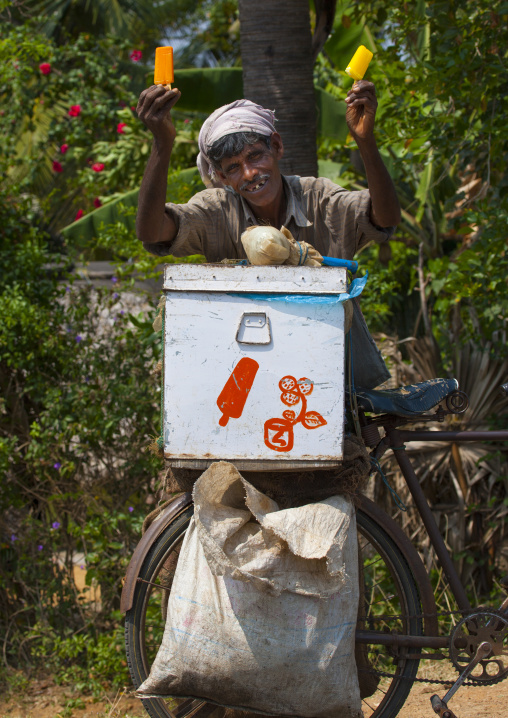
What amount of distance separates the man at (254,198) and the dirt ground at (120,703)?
1.42 m

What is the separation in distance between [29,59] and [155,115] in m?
3.38

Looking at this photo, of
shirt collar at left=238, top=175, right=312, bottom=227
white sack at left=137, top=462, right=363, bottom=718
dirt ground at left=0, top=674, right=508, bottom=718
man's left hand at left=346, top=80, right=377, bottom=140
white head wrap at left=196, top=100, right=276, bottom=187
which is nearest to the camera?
white sack at left=137, top=462, right=363, bottom=718

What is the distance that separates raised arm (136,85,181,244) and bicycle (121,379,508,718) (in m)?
0.86

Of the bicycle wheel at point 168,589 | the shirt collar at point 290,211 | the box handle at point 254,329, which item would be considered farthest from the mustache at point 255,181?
the bicycle wheel at point 168,589

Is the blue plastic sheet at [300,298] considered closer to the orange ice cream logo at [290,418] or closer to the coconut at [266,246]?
the coconut at [266,246]

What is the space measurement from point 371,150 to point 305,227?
0.41 m

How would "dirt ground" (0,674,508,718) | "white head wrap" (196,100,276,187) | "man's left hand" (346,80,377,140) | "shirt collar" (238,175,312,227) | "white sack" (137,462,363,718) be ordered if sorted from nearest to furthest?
"white sack" (137,462,363,718), "man's left hand" (346,80,377,140), "white head wrap" (196,100,276,187), "shirt collar" (238,175,312,227), "dirt ground" (0,674,508,718)

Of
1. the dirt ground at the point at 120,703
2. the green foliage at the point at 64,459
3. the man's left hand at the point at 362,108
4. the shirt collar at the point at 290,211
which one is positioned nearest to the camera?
the man's left hand at the point at 362,108

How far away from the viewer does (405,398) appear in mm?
2414

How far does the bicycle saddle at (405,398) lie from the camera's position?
7.82 ft

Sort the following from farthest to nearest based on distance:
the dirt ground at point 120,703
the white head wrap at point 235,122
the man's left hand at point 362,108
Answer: the dirt ground at point 120,703
the white head wrap at point 235,122
the man's left hand at point 362,108

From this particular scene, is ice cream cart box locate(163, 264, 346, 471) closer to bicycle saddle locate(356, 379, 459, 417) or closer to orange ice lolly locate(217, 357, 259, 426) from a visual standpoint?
orange ice lolly locate(217, 357, 259, 426)

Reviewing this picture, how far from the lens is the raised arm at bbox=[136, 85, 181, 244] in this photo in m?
2.09

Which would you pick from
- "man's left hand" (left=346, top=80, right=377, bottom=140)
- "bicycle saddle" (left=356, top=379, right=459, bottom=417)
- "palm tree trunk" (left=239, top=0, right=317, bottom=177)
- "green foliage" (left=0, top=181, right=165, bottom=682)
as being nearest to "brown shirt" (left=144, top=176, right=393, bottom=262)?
"man's left hand" (left=346, top=80, right=377, bottom=140)
